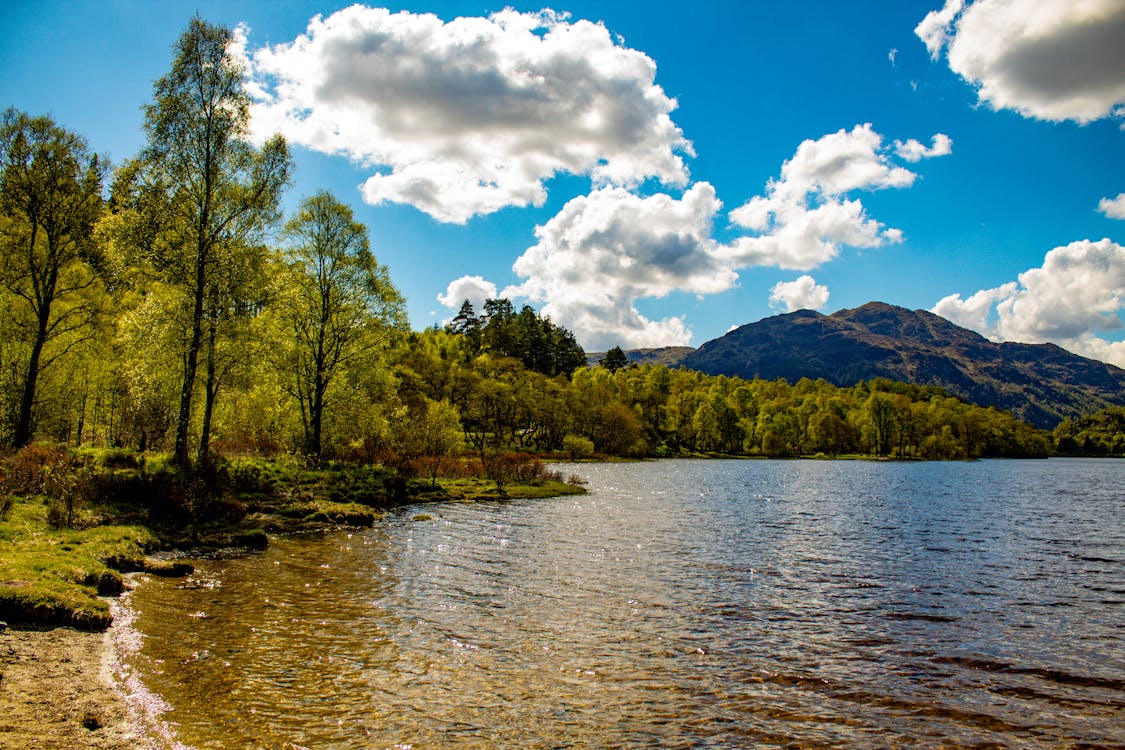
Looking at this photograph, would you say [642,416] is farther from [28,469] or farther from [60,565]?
[60,565]

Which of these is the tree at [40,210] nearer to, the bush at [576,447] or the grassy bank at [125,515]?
the grassy bank at [125,515]

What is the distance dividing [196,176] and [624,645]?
102 feet

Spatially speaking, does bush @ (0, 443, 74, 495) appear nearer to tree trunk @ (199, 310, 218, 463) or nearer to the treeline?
tree trunk @ (199, 310, 218, 463)

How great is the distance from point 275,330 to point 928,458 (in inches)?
7260

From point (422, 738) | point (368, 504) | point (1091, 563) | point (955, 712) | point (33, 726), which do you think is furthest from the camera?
point (368, 504)

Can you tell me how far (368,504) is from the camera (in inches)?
1510

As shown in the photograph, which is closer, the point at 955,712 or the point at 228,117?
the point at 955,712

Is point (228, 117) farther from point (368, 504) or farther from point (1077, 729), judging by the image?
point (1077, 729)

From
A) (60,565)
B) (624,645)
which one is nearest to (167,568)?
(60,565)

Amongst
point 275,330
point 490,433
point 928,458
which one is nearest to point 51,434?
point 275,330

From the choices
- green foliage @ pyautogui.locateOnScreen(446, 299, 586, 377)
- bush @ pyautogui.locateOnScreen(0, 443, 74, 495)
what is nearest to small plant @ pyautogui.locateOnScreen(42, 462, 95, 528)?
bush @ pyautogui.locateOnScreen(0, 443, 74, 495)

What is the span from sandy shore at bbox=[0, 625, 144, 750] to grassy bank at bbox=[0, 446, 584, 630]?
123cm

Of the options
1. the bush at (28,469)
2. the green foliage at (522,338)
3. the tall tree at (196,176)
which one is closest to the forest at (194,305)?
the tall tree at (196,176)

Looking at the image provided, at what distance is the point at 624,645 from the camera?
600 inches
